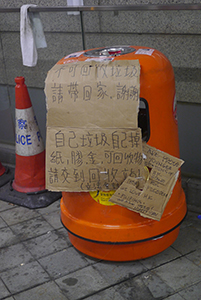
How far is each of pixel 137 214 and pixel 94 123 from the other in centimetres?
78

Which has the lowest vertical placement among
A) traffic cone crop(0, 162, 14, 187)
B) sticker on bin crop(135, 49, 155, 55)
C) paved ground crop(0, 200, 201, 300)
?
traffic cone crop(0, 162, 14, 187)

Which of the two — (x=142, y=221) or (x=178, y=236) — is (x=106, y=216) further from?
(x=178, y=236)

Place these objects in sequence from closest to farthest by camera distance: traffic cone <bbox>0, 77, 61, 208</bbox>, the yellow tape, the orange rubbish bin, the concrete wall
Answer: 1. the orange rubbish bin
2. the yellow tape
3. the concrete wall
4. traffic cone <bbox>0, 77, 61, 208</bbox>

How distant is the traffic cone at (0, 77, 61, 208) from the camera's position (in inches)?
155

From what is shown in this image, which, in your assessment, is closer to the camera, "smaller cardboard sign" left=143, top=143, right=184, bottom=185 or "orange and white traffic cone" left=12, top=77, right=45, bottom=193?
"smaller cardboard sign" left=143, top=143, right=184, bottom=185

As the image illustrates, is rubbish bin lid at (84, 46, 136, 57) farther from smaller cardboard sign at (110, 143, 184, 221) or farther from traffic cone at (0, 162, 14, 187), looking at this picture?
traffic cone at (0, 162, 14, 187)

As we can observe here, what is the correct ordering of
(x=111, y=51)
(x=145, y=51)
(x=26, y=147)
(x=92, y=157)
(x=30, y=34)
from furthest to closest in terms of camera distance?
(x=26, y=147) < (x=30, y=34) < (x=111, y=51) < (x=145, y=51) < (x=92, y=157)

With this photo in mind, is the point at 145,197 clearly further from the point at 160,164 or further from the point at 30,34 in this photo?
the point at 30,34

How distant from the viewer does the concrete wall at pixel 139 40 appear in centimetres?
349

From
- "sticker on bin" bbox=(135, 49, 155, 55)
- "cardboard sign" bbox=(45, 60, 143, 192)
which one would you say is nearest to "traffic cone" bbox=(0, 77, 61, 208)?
"cardboard sign" bbox=(45, 60, 143, 192)

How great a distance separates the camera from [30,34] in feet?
12.3

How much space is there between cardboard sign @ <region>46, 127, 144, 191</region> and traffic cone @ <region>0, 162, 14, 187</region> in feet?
6.69

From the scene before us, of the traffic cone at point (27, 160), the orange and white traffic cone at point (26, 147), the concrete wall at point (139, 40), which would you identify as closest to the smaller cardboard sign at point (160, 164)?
the concrete wall at point (139, 40)

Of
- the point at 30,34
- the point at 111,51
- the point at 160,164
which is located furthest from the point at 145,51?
the point at 30,34
